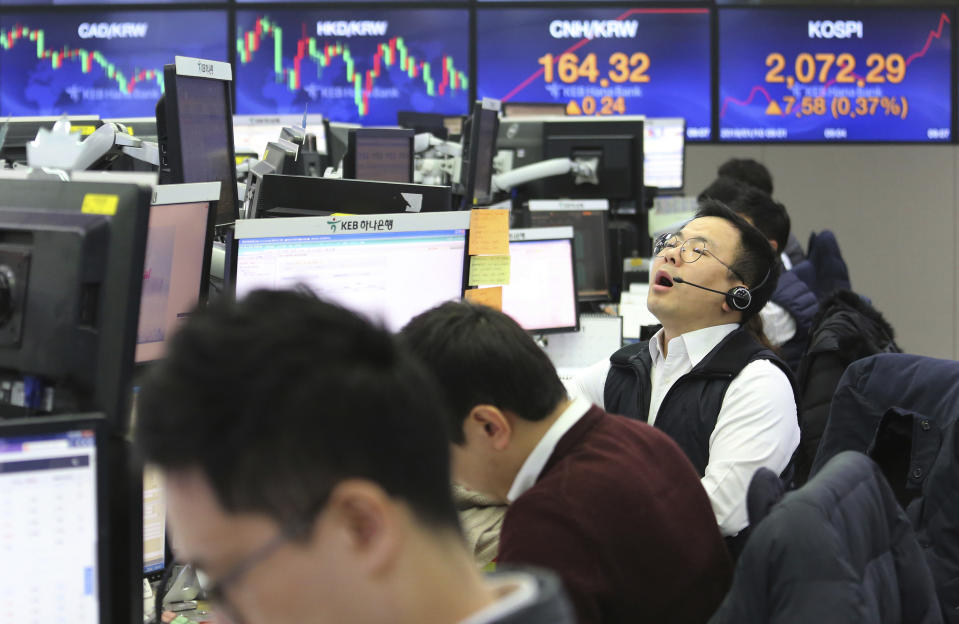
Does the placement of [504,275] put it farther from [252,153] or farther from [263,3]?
[263,3]

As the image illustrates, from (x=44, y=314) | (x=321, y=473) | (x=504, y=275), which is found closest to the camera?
(x=321, y=473)

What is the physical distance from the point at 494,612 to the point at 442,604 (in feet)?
0.14

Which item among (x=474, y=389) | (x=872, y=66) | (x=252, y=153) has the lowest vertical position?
(x=474, y=389)

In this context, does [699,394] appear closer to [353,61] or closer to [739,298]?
[739,298]

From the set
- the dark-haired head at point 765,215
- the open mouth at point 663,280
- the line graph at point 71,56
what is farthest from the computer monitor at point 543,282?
the line graph at point 71,56

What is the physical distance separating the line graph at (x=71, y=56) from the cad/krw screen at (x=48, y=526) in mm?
6327

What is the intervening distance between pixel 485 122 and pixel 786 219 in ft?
3.78

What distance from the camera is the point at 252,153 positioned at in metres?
4.08

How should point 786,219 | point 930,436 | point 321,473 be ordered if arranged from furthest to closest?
1. point 786,219
2. point 930,436
3. point 321,473

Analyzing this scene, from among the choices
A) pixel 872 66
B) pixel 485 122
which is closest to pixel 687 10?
pixel 872 66

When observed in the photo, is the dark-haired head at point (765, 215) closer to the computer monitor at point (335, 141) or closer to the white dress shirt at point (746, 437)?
the white dress shirt at point (746, 437)

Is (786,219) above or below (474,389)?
above

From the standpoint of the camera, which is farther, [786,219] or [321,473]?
[786,219]

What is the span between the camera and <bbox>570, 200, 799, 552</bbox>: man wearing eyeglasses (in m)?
1.95
